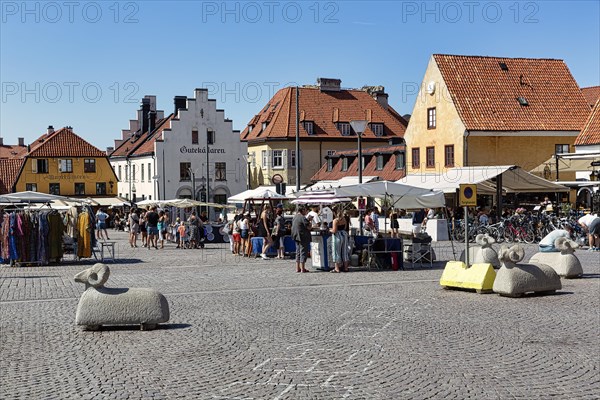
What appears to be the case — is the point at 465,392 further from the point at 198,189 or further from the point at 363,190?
the point at 198,189

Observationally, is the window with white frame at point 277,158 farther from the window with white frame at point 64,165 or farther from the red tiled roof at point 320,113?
the window with white frame at point 64,165

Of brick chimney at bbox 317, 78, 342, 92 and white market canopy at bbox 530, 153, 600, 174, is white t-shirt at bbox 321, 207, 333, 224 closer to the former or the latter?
white market canopy at bbox 530, 153, 600, 174

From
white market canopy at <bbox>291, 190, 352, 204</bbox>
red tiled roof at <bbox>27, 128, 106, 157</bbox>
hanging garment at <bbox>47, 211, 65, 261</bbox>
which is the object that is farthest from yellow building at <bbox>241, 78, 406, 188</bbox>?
hanging garment at <bbox>47, 211, 65, 261</bbox>

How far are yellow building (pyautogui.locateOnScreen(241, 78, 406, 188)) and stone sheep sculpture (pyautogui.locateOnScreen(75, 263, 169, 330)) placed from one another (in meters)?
62.4

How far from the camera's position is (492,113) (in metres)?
52.1

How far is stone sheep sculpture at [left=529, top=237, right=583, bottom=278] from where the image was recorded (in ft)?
69.3

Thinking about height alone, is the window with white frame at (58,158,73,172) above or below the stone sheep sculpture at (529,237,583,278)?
above

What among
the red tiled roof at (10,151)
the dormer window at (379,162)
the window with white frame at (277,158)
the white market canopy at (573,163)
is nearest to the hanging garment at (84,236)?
the white market canopy at (573,163)

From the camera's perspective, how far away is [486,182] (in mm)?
40656

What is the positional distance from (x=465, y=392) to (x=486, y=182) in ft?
105

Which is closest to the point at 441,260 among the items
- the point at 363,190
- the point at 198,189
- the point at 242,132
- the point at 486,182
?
the point at 363,190

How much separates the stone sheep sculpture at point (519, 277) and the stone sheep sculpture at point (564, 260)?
10.4 feet

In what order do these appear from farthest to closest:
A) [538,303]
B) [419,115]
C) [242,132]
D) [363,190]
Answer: [242,132] → [419,115] → [363,190] → [538,303]

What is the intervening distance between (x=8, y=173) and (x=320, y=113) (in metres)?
32.9
